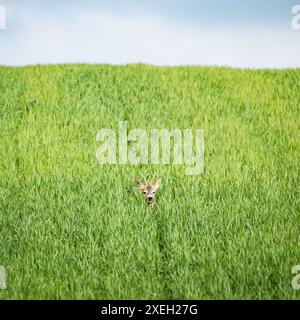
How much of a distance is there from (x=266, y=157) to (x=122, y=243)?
122 inches

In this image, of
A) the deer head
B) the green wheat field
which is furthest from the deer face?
the green wheat field

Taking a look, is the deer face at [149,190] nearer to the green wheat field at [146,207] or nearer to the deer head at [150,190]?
the deer head at [150,190]

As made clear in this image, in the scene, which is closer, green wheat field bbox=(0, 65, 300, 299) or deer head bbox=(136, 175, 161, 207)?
green wheat field bbox=(0, 65, 300, 299)

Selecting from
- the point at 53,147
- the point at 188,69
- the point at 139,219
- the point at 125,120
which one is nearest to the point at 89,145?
the point at 53,147

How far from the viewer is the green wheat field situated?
3.66 m

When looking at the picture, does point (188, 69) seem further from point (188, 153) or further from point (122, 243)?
point (122, 243)

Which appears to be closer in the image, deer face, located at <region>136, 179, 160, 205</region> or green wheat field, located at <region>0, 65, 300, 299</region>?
green wheat field, located at <region>0, 65, 300, 299</region>

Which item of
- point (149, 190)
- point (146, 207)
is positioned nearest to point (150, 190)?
point (149, 190)

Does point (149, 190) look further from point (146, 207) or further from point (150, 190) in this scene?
point (146, 207)

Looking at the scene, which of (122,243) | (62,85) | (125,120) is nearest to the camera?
(122,243)

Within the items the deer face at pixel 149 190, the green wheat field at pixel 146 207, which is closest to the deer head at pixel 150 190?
the deer face at pixel 149 190

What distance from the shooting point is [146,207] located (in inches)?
190

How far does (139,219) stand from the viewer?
461 cm

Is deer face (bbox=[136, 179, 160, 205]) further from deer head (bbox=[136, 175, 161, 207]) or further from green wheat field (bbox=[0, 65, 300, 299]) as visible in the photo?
green wheat field (bbox=[0, 65, 300, 299])
